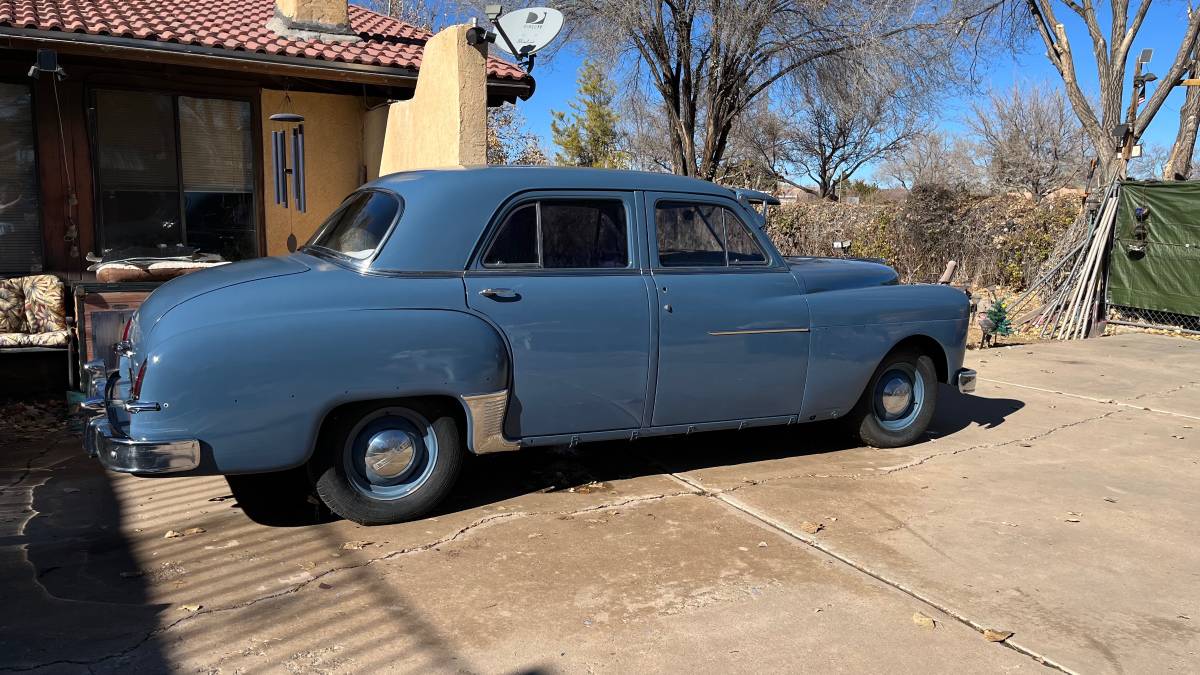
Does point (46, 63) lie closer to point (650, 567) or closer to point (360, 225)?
point (360, 225)

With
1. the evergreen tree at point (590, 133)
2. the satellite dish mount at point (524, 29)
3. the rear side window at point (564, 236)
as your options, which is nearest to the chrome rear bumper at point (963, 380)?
the rear side window at point (564, 236)

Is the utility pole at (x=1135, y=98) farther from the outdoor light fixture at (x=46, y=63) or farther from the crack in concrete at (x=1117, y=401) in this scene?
the outdoor light fixture at (x=46, y=63)

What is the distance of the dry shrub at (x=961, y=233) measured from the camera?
15453 millimetres

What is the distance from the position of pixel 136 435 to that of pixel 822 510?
333cm

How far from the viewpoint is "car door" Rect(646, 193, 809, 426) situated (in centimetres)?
475

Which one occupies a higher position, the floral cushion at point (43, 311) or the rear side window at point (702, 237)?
the rear side window at point (702, 237)

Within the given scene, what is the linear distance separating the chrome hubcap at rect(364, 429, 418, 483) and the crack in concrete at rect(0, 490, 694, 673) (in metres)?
0.40

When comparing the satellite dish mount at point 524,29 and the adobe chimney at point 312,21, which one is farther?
the adobe chimney at point 312,21

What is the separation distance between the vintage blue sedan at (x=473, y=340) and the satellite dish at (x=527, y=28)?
413 centimetres

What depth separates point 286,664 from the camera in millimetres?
2980

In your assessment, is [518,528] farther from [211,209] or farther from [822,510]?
[211,209]

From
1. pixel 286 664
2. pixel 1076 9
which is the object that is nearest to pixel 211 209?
pixel 286 664

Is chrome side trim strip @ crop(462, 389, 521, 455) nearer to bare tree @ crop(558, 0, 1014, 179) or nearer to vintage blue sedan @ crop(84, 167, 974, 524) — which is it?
vintage blue sedan @ crop(84, 167, 974, 524)

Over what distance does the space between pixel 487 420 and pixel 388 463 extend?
20.3 inches
